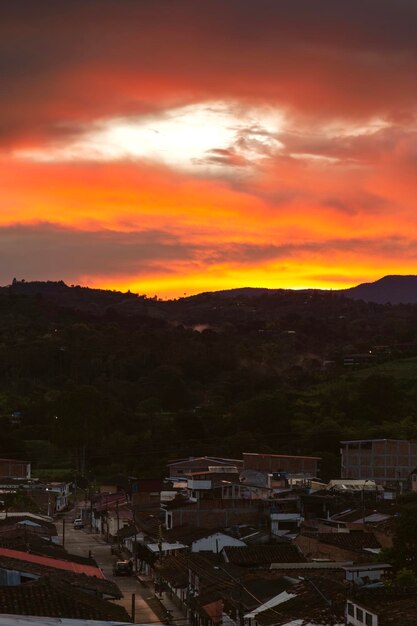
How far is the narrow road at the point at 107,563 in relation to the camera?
29.2 meters

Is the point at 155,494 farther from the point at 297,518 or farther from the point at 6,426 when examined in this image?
the point at 6,426

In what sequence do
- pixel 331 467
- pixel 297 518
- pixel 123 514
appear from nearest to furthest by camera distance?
pixel 297 518 → pixel 123 514 → pixel 331 467

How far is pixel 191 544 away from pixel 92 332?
92.6m

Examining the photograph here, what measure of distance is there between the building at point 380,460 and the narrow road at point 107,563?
664 inches

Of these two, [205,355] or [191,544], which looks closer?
[191,544]

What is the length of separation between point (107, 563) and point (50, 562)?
14387 mm

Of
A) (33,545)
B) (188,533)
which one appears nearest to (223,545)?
(188,533)

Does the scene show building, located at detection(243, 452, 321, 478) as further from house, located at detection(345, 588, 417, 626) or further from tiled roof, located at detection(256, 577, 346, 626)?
house, located at detection(345, 588, 417, 626)

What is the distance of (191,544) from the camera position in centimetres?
3669

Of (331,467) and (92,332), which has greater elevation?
(92,332)

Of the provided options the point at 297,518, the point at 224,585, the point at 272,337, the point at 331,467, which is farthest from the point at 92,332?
the point at 224,585

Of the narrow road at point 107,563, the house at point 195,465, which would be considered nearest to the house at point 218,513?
the narrow road at point 107,563

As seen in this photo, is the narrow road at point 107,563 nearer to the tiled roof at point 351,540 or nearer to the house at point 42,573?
the house at point 42,573

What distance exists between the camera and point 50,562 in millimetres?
26562
